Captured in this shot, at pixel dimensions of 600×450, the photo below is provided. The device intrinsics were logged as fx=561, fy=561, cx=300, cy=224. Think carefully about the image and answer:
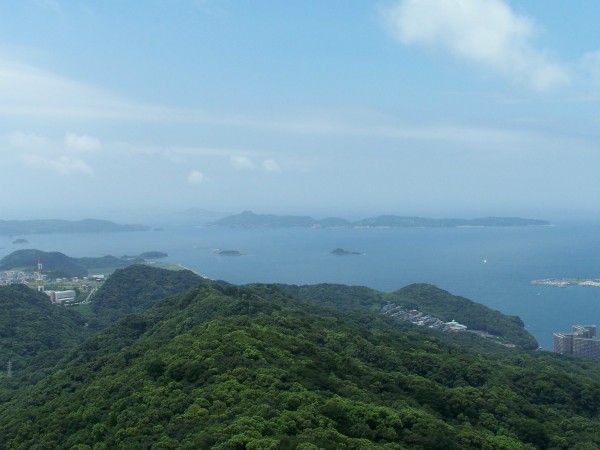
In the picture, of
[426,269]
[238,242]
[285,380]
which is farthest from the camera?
[238,242]

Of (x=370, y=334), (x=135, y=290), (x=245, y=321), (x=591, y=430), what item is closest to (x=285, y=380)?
(x=245, y=321)

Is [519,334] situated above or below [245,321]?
below

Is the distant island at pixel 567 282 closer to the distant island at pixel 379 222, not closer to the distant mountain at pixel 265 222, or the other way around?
the distant island at pixel 379 222

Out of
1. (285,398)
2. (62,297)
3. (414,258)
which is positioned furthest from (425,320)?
(414,258)

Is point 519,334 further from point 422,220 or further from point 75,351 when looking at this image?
point 422,220

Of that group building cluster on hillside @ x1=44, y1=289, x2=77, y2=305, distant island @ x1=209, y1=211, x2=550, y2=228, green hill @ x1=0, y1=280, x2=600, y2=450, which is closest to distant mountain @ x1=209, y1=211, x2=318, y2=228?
distant island @ x1=209, y1=211, x2=550, y2=228
